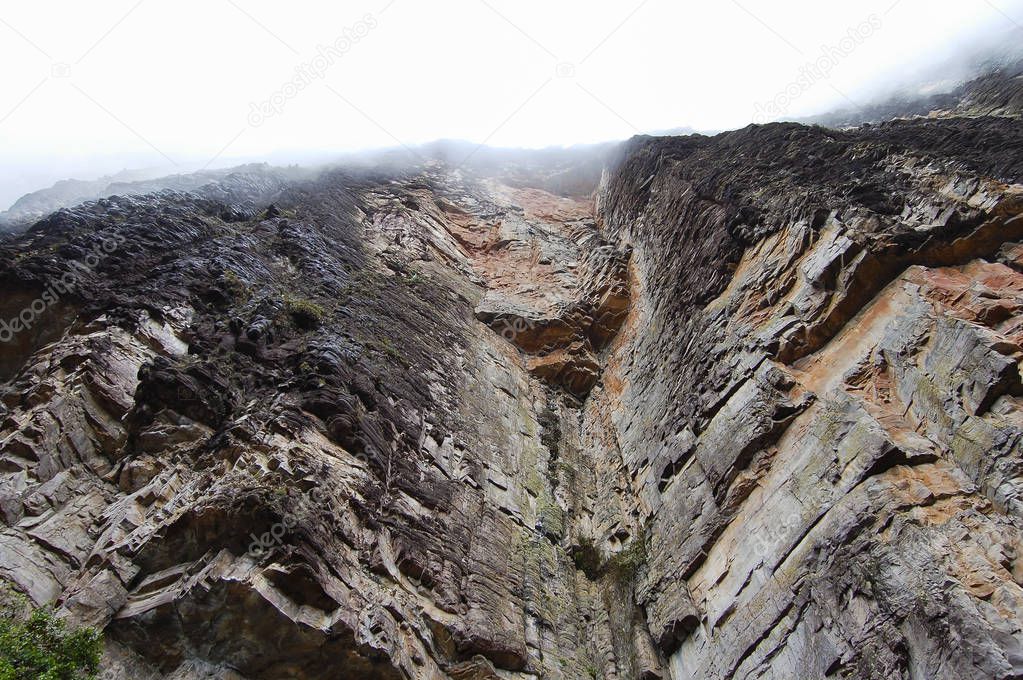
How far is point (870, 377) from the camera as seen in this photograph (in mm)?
10305

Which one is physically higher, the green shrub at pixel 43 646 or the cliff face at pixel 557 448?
the cliff face at pixel 557 448

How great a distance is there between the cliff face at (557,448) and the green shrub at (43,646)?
0.44 meters

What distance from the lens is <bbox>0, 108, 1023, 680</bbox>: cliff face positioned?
8016mm

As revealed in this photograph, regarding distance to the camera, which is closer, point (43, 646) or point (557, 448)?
point (43, 646)

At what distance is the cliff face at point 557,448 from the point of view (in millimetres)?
8016

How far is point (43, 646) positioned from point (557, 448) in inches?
514

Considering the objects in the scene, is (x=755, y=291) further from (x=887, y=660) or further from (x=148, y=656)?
(x=148, y=656)

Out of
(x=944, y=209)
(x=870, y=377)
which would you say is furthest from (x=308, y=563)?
(x=944, y=209)

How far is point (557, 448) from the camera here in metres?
18.0

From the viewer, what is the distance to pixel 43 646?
7148 millimetres

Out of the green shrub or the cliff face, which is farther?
the cliff face

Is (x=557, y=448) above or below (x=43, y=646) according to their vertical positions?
above

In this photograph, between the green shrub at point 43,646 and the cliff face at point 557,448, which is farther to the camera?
the cliff face at point 557,448

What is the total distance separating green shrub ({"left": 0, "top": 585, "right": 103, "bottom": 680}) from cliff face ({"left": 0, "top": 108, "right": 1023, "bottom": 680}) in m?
0.44
